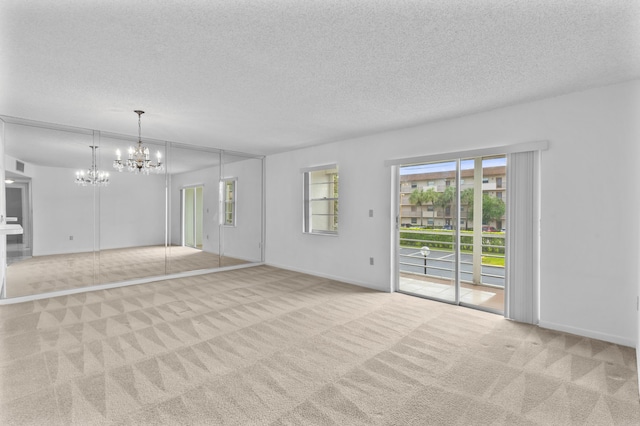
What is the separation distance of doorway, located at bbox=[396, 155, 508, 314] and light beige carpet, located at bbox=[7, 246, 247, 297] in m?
4.20

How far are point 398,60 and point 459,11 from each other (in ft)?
2.27

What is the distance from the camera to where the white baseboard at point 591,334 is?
116 inches

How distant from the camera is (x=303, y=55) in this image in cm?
247

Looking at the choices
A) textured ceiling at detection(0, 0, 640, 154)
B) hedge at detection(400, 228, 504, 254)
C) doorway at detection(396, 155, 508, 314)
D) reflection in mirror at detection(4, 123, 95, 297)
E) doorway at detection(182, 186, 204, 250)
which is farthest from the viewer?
doorway at detection(182, 186, 204, 250)

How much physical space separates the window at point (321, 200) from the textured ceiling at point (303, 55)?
2.02 meters

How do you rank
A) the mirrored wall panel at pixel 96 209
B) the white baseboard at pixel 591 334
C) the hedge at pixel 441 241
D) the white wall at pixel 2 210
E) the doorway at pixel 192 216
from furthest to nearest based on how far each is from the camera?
the doorway at pixel 192 216 → the hedge at pixel 441 241 → the mirrored wall panel at pixel 96 209 → the white wall at pixel 2 210 → the white baseboard at pixel 591 334

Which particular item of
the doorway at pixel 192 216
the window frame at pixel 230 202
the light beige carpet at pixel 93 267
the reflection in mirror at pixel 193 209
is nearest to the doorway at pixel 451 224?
the window frame at pixel 230 202

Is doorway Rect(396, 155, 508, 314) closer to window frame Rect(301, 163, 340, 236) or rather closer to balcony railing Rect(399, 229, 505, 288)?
balcony railing Rect(399, 229, 505, 288)

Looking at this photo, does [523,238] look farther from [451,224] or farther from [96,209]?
[96,209]

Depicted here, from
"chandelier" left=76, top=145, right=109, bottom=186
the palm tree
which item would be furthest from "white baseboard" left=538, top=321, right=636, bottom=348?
"chandelier" left=76, top=145, right=109, bottom=186

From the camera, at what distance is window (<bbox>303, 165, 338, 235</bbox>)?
5.91 metres

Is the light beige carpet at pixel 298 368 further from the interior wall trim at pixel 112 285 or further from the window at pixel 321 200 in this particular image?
A: the window at pixel 321 200

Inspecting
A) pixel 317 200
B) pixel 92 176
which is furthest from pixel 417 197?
pixel 92 176

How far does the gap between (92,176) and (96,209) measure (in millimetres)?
556
